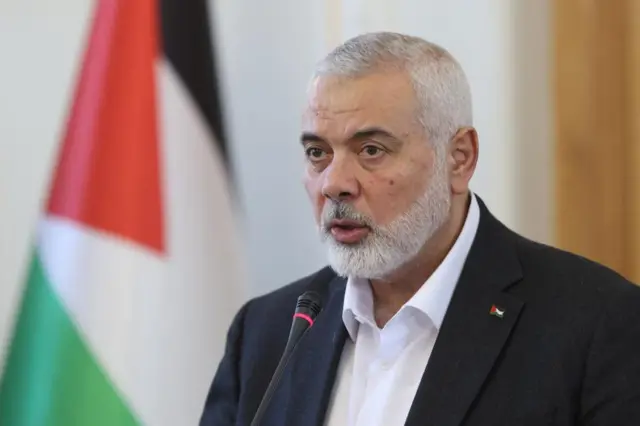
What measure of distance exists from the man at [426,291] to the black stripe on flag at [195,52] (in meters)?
0.68

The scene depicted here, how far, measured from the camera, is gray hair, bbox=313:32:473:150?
1.51 meters

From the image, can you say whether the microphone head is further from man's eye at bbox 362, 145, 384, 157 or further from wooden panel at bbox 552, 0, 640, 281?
wooden panel at bbox 552, 0, 640, 281

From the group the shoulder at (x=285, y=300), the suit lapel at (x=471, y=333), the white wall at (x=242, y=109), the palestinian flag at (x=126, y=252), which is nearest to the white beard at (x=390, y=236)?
the suit lapel at (x=471, y=333)

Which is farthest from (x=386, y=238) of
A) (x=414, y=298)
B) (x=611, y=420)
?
(x=611, y=420)

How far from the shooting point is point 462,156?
1587 mm

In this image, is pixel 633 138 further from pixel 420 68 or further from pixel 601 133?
pixel 420 68

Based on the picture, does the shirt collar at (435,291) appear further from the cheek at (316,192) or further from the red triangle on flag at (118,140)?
the red triangle on flag at (118,140)

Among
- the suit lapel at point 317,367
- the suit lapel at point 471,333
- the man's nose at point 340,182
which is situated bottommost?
the suit lapel at point 317,367

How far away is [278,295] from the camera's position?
5.90 ft

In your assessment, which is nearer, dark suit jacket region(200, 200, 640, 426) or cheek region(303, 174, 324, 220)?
dark suit jacket region(200, 200, 640, 426)

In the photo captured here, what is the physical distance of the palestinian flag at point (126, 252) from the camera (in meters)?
2.06

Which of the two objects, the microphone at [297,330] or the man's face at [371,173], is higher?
the man's face at [371,173]

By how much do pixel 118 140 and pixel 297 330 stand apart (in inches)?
35.7

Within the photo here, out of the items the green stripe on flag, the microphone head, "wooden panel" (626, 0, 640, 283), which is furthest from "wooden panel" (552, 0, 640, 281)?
the green stripe on flag
